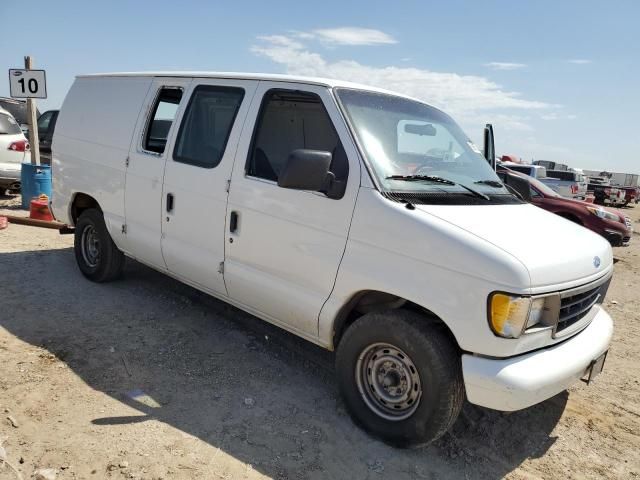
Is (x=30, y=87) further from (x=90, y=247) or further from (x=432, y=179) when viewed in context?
(x=432, y=179)

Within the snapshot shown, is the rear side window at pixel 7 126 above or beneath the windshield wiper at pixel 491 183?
beneath

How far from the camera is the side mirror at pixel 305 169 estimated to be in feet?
9.82

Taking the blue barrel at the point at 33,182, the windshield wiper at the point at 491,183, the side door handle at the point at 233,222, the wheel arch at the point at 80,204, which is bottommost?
the blue barrel at the point at 33,182

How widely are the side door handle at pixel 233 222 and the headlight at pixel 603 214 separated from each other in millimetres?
9983

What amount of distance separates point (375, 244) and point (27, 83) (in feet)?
29.0

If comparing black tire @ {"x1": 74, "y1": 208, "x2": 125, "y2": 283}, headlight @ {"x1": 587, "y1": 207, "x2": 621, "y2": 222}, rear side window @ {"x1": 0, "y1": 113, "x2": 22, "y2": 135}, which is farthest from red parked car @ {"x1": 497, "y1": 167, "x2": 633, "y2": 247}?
rear side window @ {"x1": 0, "y1": 113, "x2": 22, "y2": 135}

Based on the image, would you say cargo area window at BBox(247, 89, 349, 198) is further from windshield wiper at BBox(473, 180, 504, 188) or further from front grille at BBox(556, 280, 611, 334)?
front grille at BBox(556, 280, 611, 334)

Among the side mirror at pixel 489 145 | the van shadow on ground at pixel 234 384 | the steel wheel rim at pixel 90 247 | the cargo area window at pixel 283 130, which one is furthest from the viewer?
the steel wheel rim at pixel 90 247

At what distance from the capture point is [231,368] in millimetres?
4020

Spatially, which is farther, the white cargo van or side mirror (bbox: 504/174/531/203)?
side mirror (bbox: 504/174/531/203)

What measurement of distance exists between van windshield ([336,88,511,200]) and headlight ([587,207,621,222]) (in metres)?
8.48

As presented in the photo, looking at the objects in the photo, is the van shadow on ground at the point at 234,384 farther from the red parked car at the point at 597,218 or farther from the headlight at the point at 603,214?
the headlight at the point at 603,214

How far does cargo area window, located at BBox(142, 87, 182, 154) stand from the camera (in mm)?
4570

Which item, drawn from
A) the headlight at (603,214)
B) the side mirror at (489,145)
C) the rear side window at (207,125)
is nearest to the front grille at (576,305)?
the side mirror at (489,145)
